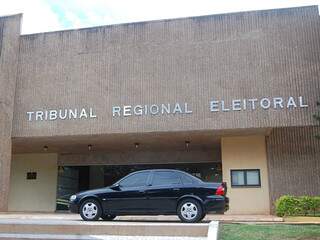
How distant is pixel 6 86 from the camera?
21.3 m

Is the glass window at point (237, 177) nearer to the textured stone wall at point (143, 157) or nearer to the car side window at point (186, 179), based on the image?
the textured stone wall at point (143, 157)

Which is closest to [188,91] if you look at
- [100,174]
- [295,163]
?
[295,163]

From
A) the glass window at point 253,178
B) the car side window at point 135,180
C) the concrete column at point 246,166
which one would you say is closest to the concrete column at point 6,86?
the car side window at point 135,180

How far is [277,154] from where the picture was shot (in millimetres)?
20688

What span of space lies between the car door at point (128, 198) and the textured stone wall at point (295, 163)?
8415 mm

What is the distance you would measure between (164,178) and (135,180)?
2.81 feet

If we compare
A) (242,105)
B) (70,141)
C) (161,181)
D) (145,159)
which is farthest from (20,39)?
(161,181)

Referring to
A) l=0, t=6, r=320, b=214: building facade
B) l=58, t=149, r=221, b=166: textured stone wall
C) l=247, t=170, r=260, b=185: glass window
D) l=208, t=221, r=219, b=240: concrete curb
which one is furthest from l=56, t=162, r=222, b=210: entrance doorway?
l=208, t=221, r=219, b=240: concrete curb

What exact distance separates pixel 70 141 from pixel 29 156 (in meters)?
5.79

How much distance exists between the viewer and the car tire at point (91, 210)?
45.6 feet

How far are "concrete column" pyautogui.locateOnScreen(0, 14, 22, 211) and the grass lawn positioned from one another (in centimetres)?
1224

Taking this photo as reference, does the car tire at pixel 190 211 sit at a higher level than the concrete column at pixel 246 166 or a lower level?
lower

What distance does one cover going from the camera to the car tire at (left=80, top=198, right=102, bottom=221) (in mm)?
13906

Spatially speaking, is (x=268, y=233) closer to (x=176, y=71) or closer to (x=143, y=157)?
(x=176, y=71)
